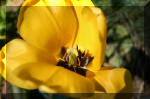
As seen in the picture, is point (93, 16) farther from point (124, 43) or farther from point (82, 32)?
point (124, 43)

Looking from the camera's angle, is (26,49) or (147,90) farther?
(147,90)

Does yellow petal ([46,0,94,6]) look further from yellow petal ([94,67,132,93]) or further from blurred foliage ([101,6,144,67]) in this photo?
blurred foliage ([101,6,144,67])

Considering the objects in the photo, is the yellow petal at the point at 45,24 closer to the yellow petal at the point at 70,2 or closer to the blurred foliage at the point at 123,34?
the yellow petal at the point at 70,2

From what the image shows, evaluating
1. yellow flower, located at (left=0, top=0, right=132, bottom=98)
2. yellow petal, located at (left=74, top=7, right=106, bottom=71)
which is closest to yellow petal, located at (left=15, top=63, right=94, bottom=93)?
yellow flower, located at (left=0, top=0, right=132, bottom=98)

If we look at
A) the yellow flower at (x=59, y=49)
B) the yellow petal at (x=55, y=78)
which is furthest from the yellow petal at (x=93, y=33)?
the yellow petal at (x=55, y=78)

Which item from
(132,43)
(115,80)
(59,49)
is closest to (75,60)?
(59,49)

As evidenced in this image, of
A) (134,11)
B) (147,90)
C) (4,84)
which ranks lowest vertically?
(147,90)

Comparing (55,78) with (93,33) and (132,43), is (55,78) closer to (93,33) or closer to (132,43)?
(93,33)

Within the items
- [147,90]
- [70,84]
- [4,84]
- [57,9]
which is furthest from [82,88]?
[147,90]
